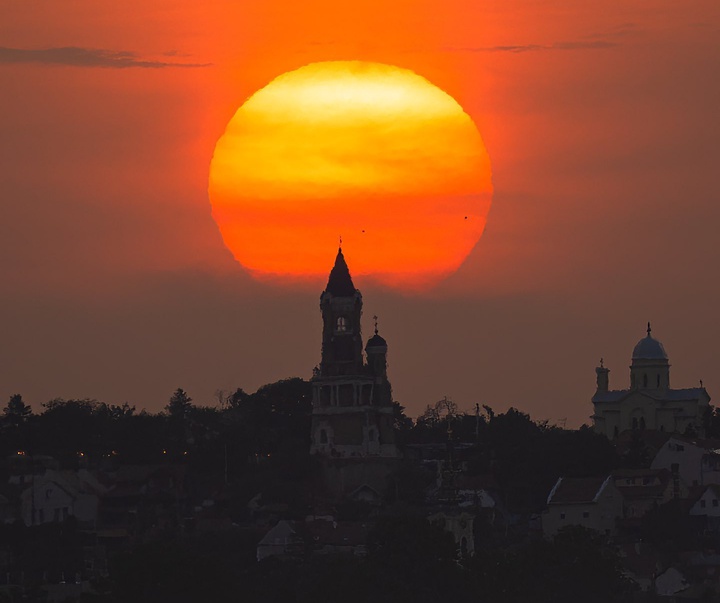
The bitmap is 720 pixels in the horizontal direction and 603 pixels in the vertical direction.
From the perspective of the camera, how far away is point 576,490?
13612 cm

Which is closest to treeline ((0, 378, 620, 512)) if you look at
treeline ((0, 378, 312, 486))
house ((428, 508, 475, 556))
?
treeline ((0, 378, 312, 486))

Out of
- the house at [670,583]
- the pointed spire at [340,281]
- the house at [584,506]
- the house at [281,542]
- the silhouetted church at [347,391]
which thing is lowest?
the house at [670,583]

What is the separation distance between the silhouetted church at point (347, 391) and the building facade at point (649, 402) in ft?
83.2

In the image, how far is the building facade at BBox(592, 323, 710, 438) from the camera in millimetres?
172125

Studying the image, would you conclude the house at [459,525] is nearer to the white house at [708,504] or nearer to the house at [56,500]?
the white house at [708,504]

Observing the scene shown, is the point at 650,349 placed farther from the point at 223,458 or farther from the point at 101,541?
the point at 101,541

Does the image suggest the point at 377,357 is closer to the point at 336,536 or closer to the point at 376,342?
the point at 376,342

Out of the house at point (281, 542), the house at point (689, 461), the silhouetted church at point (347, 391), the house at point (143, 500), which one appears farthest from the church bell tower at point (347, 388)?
the house at point (281, 542)

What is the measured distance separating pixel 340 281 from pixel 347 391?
6.10 metres

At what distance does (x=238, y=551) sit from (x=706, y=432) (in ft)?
141

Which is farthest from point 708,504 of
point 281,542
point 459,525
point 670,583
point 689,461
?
point 281,542

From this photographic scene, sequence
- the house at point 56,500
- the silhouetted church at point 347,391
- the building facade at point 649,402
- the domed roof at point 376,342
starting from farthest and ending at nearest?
the building facade at point 649,402, the domed roof at point 376,342, the silhouetted church at point 347,391, the house at point 56,500

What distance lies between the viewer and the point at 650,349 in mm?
174750

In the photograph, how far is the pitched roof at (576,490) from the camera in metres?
135
